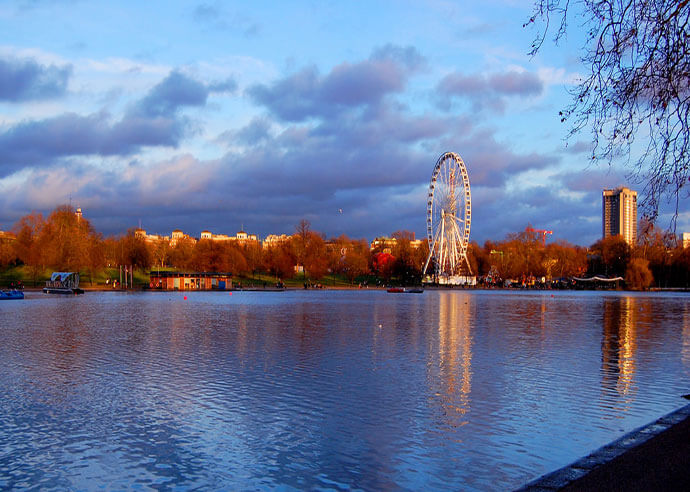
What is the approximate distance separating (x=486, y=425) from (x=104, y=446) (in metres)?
7.24

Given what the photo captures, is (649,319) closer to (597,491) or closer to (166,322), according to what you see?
(166,322)

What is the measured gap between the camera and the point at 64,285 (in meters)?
81.4

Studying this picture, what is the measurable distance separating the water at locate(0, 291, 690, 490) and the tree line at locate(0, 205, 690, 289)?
237 feet

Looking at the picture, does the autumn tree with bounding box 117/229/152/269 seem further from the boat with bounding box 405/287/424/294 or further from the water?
the water

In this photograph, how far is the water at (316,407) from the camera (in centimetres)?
998

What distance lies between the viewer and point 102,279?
356ft

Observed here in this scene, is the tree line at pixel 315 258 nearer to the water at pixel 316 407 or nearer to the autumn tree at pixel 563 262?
the autumn tree at pixel 563 262

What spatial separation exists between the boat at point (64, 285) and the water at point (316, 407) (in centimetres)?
5370

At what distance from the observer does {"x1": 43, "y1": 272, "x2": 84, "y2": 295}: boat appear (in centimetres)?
7775

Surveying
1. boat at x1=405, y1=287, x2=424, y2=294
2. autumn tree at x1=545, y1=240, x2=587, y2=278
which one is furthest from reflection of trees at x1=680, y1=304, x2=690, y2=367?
autumn tree at x1=545, y1=240, x2=587, y2=278

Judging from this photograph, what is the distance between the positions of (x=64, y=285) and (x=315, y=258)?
49.7 metres

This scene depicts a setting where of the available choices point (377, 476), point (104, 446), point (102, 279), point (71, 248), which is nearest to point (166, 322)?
point (104, 446)

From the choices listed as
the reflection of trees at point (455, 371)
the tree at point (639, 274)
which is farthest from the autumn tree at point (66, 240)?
the tree at point (639, 274)

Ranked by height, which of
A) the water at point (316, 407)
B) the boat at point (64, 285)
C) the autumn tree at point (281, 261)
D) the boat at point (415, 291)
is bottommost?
Result: the water at point (316, 407)
